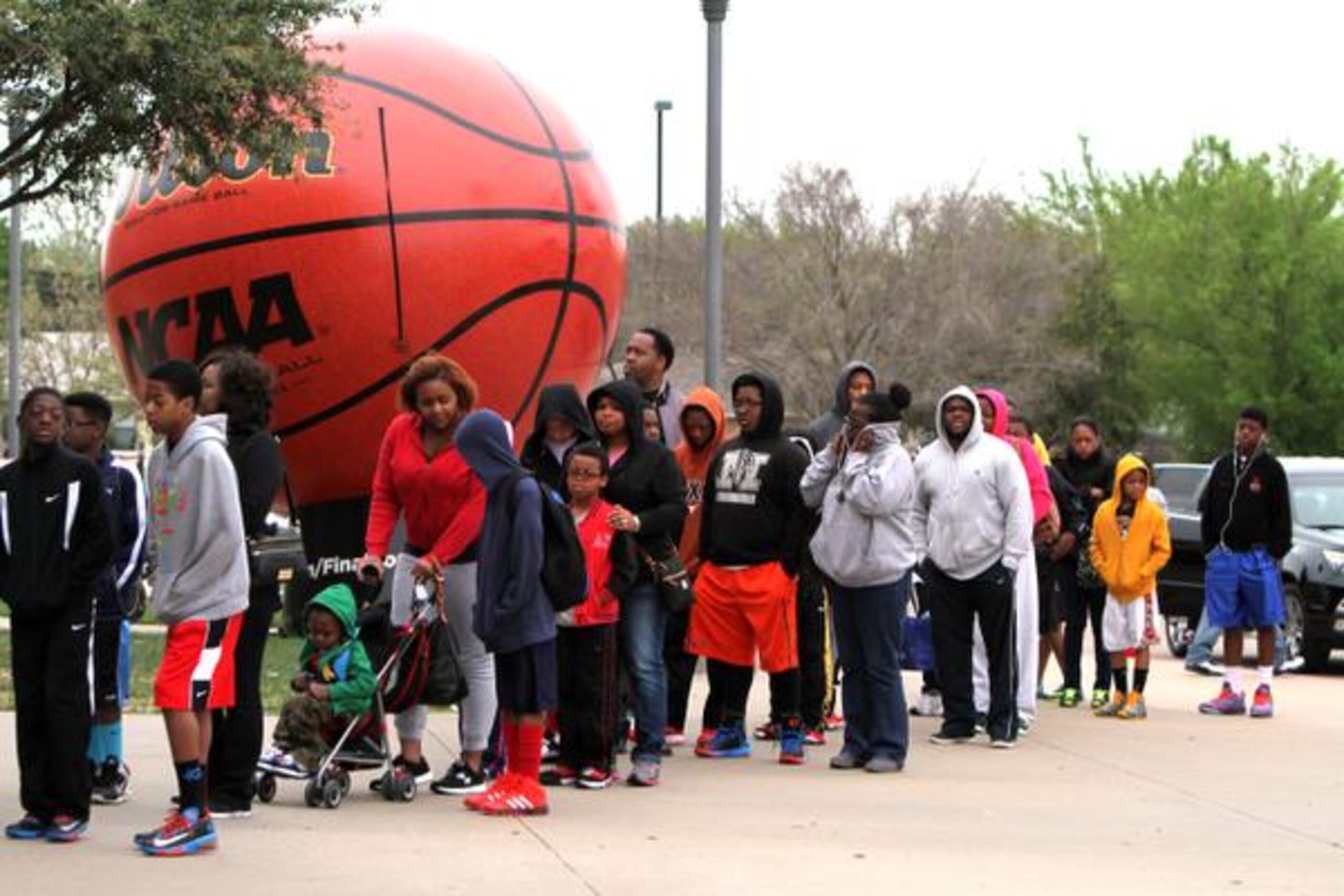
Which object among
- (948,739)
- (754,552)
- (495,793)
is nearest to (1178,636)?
(948,739)

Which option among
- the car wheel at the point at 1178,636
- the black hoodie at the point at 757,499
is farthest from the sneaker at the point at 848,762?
the car wheel at the point at 1178,636

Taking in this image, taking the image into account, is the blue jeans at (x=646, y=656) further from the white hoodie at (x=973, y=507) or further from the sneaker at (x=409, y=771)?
the white hoodie at (x=973, y=507)

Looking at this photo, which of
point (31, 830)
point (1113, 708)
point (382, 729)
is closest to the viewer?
point (31, 830)

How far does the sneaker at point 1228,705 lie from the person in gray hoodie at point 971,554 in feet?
8.57

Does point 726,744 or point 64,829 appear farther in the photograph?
point 726,744

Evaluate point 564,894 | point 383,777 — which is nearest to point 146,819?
point 383,777

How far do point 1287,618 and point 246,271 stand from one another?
932 centimetres

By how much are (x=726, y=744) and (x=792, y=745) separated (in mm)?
377

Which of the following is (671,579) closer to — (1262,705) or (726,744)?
(726,744)

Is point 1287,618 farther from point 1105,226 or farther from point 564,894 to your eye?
point 1105,226

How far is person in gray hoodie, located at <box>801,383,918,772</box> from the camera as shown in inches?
443

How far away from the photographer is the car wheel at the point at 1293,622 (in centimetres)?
1884

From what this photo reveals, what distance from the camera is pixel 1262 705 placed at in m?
Result: 14.5

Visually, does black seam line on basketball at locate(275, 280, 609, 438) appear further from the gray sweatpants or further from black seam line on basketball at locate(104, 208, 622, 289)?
the gray sweatpants
